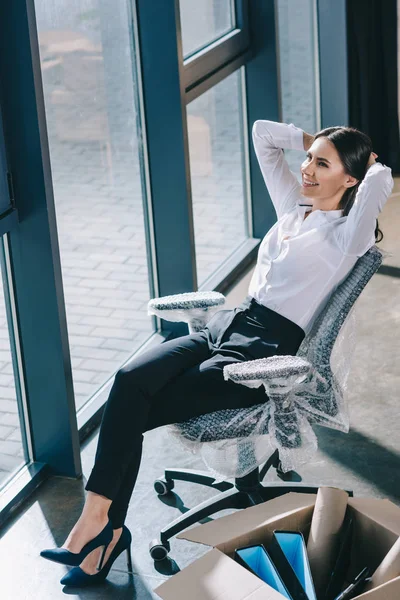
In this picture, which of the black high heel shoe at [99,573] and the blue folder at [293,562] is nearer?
the blue folder at [293,562]

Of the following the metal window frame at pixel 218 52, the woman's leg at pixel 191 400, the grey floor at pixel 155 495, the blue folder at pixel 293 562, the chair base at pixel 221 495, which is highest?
the metal window frame at pixel 218 52

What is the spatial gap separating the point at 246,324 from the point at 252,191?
8.19 ft

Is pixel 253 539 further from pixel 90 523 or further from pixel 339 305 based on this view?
pixel 339 305

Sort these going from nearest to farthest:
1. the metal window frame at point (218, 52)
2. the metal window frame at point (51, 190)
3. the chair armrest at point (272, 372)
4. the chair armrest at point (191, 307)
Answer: the chair armrest at point (272, 372)
the metal window frame at point (51, 190)
the chair armrest at point (191, 307)
the metal window frame at point (218, 52)

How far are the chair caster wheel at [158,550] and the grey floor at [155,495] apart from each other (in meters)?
0.02

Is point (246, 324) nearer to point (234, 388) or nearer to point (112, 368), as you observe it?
point (234, 388)

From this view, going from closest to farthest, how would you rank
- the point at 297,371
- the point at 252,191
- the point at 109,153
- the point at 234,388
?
the point at 297,371 < the point at 234,388 < the point at 109,153 < the point at 252,191

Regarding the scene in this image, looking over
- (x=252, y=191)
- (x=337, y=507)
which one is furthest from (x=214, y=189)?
(x=337, y=507)

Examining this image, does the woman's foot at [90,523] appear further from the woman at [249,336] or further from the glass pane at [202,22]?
the glass pane at [202,22]

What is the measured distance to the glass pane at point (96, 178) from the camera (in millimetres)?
3537

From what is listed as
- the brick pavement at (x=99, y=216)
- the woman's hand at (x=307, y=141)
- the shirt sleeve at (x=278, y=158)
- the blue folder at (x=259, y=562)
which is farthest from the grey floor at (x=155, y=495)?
the woman's hand at (x=307, y=141)

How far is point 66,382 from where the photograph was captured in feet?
11.0

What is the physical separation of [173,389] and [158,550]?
51cm

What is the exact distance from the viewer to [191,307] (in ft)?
10.7
